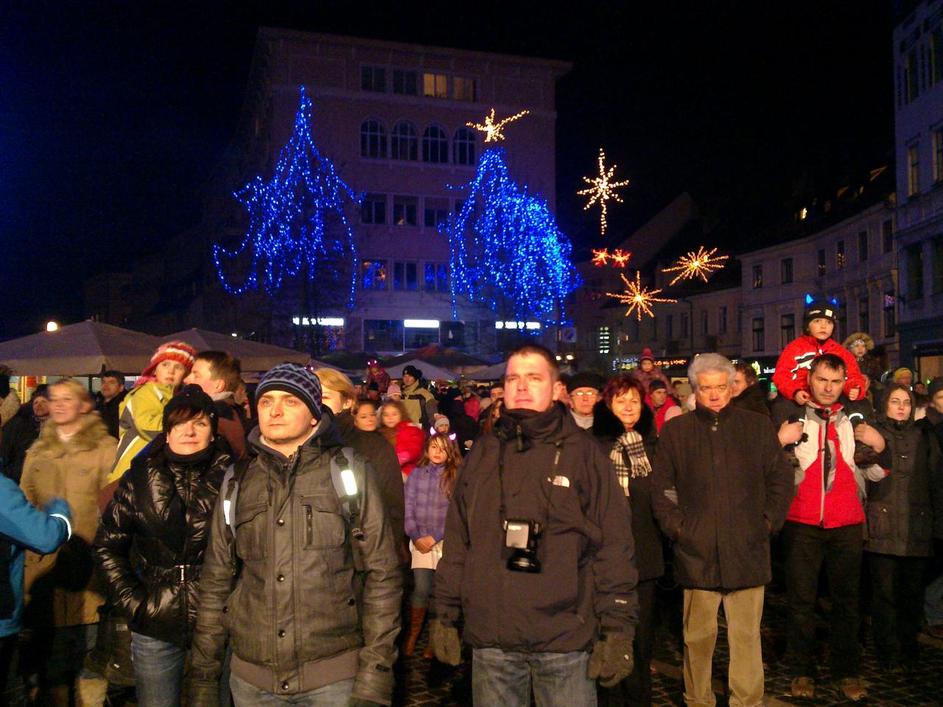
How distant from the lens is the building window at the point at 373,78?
1802 inches

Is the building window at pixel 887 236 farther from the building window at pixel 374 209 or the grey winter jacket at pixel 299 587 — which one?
the grey winter jacket at pixel 299 587

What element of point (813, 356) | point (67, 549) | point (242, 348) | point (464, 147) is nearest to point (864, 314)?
point (464, 147)

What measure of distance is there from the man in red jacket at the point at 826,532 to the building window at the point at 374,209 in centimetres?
4079

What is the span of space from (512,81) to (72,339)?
129 ft

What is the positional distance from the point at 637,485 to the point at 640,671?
3.59 ft

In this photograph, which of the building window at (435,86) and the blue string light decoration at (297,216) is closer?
the blue string light decoration at (297,216)

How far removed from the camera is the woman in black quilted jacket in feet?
13.9

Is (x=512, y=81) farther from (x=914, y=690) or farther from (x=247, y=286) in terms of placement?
(x=914, y=690)

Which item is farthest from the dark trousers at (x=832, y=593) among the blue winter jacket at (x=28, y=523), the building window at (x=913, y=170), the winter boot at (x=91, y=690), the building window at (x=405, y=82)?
the building window at (x=405, y=82)

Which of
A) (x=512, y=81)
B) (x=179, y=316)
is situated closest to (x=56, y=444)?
(x=512, y=81)

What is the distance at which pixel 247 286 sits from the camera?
44531mm

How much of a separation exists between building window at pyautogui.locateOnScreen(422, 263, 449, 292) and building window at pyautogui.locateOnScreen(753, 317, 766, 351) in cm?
1752

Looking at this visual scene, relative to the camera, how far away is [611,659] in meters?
3.89

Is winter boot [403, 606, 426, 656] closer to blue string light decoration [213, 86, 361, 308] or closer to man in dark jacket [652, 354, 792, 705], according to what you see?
man in dark jacket [652, 354, 792, 705]
